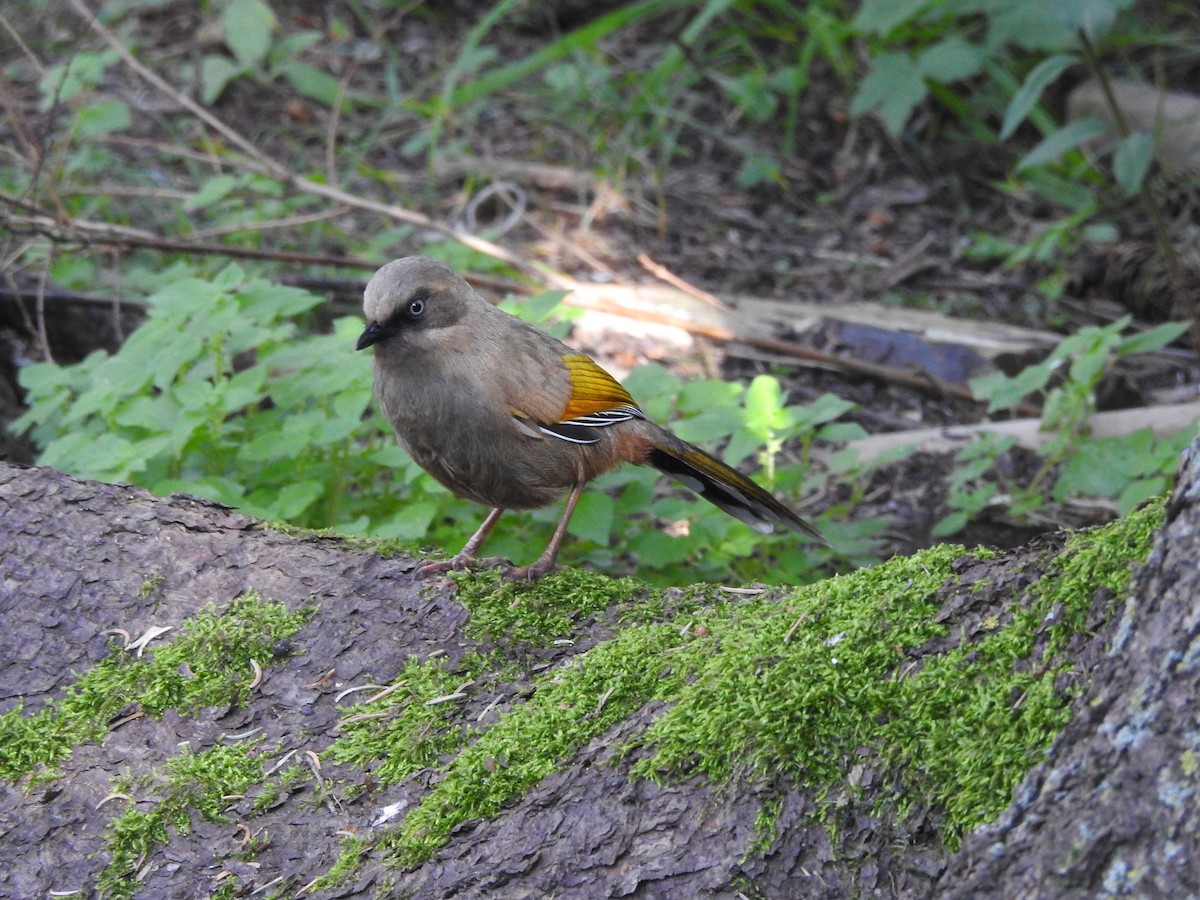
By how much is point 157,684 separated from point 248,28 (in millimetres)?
7347

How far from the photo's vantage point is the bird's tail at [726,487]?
408 centimetres

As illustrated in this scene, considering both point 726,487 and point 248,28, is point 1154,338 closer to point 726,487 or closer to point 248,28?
point 726,487

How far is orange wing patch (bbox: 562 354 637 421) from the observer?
3.79 meters

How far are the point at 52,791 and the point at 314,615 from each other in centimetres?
71

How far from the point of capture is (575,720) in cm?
249

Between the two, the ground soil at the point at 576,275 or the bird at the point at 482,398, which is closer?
the ground soil at the point at 576,275

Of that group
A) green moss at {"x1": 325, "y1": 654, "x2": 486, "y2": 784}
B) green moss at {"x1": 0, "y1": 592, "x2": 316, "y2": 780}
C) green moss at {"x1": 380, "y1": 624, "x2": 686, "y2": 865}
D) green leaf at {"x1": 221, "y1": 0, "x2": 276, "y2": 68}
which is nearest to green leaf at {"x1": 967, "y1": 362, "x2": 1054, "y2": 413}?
green moss at {"x1": 380, "y1": 624, "x2": 686, "y2": 865}

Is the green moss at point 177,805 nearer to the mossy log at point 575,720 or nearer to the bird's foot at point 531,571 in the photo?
the mossy log at point 575,720

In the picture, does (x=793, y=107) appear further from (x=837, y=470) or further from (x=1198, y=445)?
(x=1198, y=445)

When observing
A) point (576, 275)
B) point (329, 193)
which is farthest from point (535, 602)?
point (576, 275)

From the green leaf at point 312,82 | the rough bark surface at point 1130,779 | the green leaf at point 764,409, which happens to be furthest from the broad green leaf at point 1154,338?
the green leaf at point 312,82

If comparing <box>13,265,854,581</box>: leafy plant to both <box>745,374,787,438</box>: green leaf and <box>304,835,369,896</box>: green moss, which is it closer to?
<box>745,374,787,438</box>: green leaf

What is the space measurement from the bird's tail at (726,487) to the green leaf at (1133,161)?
2.62 m

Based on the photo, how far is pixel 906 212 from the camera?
28.5ft
